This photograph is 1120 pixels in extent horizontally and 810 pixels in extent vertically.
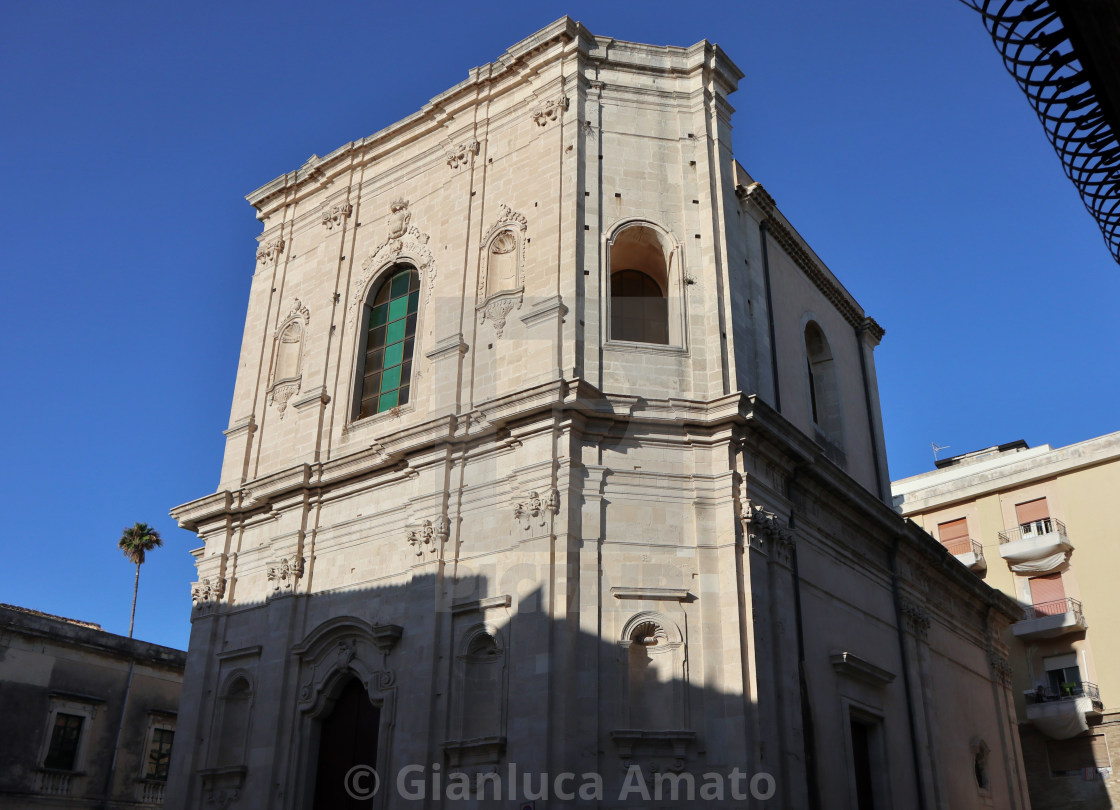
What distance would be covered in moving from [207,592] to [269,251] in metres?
7.05

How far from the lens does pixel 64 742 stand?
24.7m

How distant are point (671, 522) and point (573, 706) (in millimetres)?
2811

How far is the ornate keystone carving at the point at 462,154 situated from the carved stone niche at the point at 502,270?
164 cm

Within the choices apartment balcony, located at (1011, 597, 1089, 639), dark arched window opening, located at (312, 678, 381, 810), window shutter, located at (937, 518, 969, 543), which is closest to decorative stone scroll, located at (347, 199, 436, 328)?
dark arched window opening, located at (312, 678, 381, 810)

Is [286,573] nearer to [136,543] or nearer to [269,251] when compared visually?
[269,251]

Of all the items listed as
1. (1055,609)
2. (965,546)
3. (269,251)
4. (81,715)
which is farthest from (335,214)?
(1055,609)

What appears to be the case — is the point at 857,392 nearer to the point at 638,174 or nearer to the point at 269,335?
the point at 638,174

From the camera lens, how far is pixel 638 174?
1669 cm

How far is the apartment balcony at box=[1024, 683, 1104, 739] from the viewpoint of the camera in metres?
25.0

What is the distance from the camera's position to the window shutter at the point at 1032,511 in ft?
92.0

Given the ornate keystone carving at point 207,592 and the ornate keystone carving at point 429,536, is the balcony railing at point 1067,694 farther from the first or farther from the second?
the ornate keystone carving at point 207,592

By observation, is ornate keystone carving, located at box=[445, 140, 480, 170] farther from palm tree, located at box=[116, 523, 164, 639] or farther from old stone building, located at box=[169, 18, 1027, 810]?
palm tree, located at box=[116, 523, 164, 639]

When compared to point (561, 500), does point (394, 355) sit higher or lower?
higher

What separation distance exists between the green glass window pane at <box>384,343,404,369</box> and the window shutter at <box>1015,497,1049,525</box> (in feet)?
61.5
